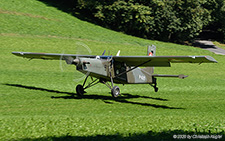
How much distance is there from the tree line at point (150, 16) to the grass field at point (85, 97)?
24.3 ft

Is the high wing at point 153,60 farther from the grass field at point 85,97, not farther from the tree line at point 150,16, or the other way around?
the tree line at point 150,16

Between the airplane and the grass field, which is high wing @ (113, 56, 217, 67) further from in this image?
the grass field

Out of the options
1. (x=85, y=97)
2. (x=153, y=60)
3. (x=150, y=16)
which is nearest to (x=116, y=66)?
(x=153, y=60)

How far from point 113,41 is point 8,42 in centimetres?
1825

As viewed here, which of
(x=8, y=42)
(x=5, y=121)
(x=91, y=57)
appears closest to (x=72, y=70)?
(x=8, y=42)

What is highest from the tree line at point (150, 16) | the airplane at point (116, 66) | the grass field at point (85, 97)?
the tree line at point (150, 16)

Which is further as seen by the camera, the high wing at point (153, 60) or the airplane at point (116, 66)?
the airplane at point (116, 66)

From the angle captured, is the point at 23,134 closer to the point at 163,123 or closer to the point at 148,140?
the point at 148,140

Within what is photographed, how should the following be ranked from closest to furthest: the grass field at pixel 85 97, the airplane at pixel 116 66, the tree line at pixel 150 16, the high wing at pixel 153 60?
the grass field at pixel 85 97
the high wing at pixel 153 60
the airplane at pixel 116 66
the tree line at pixel 150 16

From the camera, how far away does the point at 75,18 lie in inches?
2502

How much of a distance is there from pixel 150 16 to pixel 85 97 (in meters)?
46.0

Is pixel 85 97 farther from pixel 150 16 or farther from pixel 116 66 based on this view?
pixel 150 16

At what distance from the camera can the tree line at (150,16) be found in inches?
2419

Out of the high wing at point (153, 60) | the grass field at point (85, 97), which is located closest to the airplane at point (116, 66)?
the high wing at point (153, 60)
